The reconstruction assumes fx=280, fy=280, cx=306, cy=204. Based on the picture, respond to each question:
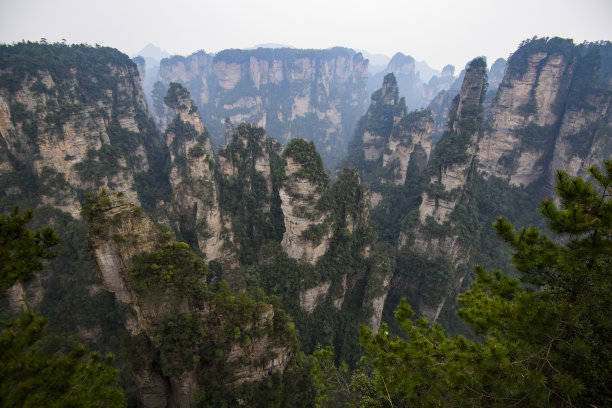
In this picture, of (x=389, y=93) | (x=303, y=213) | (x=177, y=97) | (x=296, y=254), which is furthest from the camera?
(x=389, y=93)

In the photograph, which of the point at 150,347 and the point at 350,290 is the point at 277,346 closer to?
the point at 150,347

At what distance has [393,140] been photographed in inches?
1987

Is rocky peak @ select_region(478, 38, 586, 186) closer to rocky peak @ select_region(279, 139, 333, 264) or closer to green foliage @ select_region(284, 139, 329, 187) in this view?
green foliage @ select_region(284, 139, 329, 187)

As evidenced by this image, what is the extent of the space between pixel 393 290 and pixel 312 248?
1493 centimetres

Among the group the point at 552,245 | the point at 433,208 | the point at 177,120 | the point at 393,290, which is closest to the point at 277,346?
the point at 552,245

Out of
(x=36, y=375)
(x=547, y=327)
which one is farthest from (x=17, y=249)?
(x=547, y=327)

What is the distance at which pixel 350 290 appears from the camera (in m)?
28.8

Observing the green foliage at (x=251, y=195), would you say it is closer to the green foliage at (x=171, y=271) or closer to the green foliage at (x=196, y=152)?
the green foliage at (x=196, y=152)

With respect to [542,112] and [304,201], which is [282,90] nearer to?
[542,112]

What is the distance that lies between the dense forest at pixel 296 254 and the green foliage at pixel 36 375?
33 mm

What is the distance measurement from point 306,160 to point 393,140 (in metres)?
31.6

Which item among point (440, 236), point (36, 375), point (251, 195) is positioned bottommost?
point (440, 236)

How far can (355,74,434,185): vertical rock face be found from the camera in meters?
45.9

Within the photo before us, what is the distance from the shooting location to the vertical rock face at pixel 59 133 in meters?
27.1
